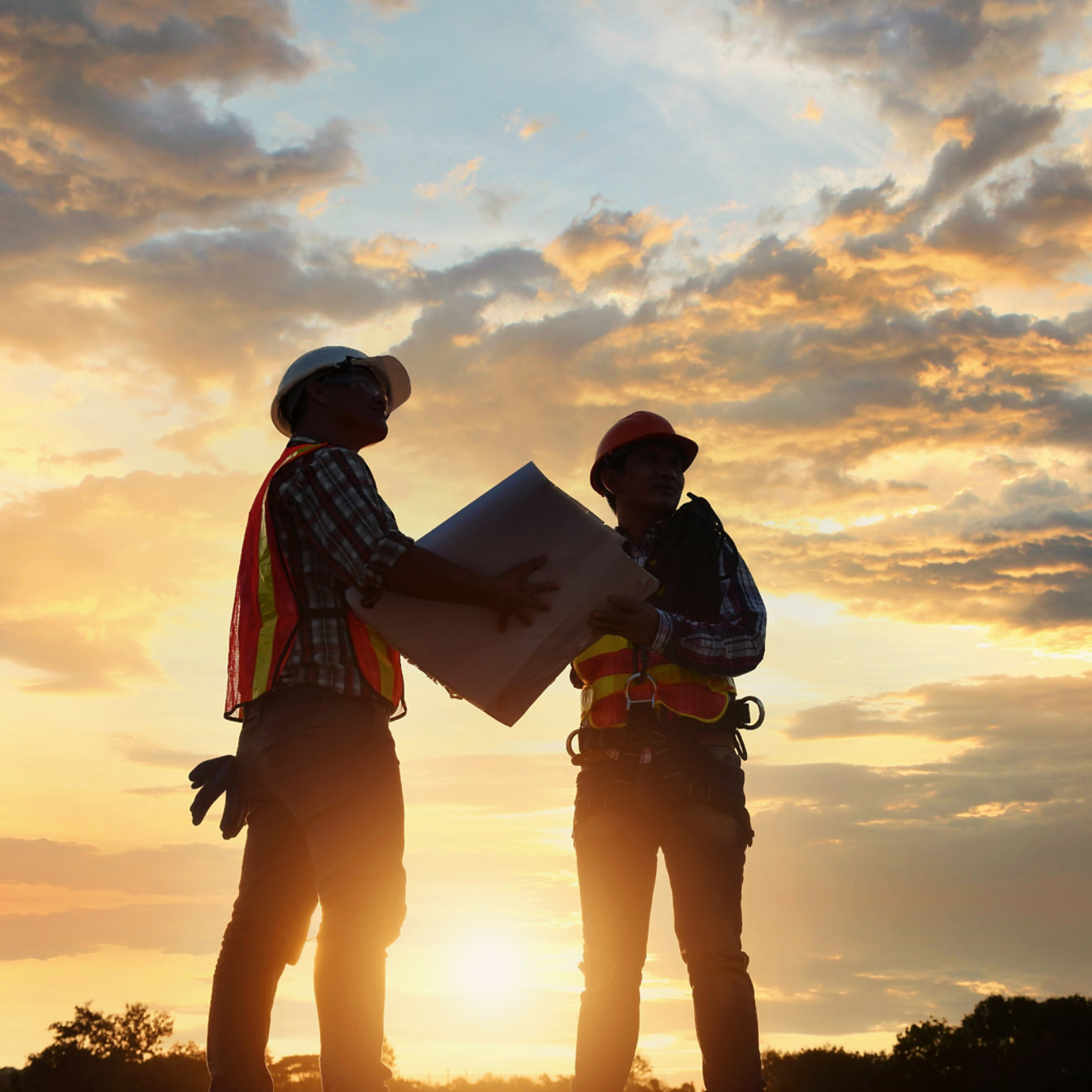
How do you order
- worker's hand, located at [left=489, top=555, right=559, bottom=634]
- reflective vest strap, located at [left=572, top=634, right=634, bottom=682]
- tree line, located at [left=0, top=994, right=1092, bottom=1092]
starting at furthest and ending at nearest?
tree line, located at [left=0, top=994, right=1092, bottom=1092]
reflective vest strap, located at [left=572, top=634, right=634, bottom=682]
worker's hand, located at [left=489, top=555, right=559, bottom=634]

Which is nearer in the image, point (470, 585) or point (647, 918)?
point (470, 585)

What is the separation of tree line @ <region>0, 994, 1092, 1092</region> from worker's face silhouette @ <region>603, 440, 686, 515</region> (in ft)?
24.0

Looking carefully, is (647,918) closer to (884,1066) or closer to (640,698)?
(640,698)

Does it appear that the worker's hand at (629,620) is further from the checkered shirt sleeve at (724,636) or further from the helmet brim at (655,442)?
the helmet brim at (655,442)

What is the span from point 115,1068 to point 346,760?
14.1 metres

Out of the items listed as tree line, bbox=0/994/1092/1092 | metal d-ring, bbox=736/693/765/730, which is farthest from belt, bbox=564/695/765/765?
tree line, bbox=0/994/1092/1092

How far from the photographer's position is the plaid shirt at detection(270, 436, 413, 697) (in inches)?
161

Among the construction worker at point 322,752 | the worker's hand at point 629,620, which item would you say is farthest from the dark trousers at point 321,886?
the worker's hand at point 629,620

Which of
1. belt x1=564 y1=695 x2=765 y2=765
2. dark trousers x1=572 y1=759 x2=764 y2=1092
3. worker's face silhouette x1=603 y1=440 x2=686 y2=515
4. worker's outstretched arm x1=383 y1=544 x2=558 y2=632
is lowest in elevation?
dark trousers x1=572 y1=759 x2=764 y2=1092

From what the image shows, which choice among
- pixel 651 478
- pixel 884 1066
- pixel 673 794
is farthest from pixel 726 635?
pixel 884 1066

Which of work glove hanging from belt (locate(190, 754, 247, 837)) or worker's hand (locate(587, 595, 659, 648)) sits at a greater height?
worker's hand (locate(587, 595, 659, 648))

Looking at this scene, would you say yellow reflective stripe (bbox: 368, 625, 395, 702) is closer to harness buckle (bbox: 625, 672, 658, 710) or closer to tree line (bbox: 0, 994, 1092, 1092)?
harness buckle (bbox: 625, 672, 658, 710)

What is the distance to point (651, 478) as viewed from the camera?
Result: 5.75m

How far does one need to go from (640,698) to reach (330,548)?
1790mm
